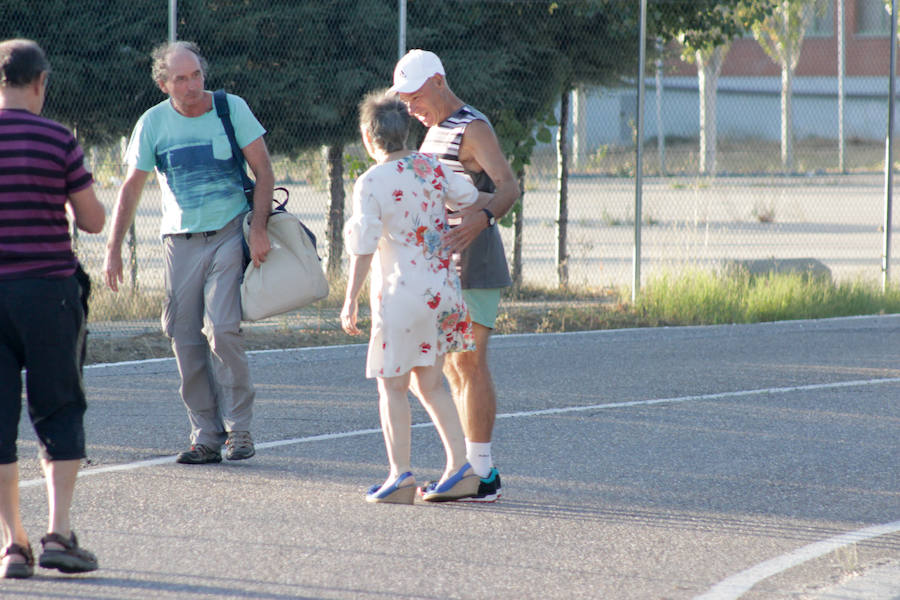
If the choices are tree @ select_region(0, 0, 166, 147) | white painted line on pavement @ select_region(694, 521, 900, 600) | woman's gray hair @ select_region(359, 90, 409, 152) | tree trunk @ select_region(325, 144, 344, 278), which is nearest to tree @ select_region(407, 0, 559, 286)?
tree trunk @ select_region(325, 144, 344, 278)

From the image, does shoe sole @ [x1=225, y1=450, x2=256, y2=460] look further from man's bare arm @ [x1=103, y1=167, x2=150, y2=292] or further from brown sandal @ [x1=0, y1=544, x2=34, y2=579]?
brown sandal @ [x1=0, y1=544, x2=34, y2=579]

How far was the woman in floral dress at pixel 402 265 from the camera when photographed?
497 cm

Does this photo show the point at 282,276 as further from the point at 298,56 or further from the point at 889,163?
the point at 889,163

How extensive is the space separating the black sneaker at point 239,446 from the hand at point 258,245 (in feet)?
2.80

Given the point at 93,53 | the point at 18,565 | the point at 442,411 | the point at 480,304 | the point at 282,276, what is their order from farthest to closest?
the point at 93,53 → the point at 282,276 → the point at 480,304 → the point at 442,411 → the point at 18,565

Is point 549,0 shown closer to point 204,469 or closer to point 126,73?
point 126,73

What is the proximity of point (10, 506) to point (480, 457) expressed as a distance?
6.57ft


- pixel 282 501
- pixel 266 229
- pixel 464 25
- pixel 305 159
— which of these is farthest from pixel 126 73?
pixel 282 501

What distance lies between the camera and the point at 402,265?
Answer: 505 cm

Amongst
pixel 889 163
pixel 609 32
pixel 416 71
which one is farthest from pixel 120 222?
pixel 889 163

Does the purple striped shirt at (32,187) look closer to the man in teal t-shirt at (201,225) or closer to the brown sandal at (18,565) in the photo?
the brown sandal at (18,565)

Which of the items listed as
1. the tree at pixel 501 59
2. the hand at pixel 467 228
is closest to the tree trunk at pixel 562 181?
the tree at pixel 501 59

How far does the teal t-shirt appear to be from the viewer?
5.86 meters

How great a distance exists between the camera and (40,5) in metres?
10.4
